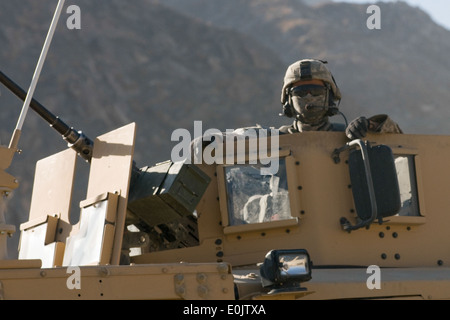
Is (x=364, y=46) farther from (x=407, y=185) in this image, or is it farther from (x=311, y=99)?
(x=407, y=185)

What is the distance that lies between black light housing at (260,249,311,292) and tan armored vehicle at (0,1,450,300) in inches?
11.6

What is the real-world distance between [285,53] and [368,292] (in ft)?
133

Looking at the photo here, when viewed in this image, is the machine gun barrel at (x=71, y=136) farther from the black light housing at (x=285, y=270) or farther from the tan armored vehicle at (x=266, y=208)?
the black light housing at (x=285, y=270)

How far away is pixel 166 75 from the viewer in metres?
34.8

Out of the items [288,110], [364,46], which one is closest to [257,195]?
[288,110]

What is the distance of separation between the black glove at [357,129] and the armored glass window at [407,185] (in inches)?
15.5

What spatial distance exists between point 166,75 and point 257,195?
2886 cm

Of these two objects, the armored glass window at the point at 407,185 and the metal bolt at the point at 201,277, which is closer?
the metal bolt at the point at 201,277

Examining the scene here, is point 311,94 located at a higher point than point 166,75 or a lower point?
lower

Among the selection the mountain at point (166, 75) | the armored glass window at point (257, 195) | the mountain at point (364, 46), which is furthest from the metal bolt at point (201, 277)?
the mountain at point (364, 46)

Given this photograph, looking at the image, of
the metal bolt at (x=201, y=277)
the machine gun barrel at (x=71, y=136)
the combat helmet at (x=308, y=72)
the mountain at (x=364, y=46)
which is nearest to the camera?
the metal bolt at (x=201, y=277)

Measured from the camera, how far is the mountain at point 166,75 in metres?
30.8

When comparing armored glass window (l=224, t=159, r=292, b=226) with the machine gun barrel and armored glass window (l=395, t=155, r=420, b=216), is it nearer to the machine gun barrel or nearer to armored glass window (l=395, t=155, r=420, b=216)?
armored glass window (l=395, t=155, r=420, b=216)

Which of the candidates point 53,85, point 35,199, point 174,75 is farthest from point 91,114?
point 35,199
